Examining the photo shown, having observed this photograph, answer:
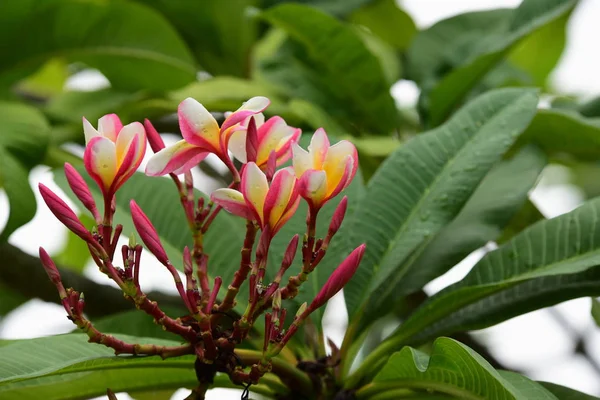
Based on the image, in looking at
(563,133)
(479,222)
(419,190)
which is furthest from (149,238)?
(563,133)

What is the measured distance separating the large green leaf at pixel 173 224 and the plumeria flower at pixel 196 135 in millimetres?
244

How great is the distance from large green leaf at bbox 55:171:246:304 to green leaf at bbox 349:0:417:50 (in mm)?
902

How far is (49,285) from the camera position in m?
1.41

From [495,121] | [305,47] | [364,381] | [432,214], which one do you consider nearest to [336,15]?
[305,47]

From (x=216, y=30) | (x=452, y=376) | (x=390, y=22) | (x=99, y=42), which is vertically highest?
(x=390, y=22)

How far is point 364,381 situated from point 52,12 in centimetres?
93

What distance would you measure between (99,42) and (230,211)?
37.9 inches

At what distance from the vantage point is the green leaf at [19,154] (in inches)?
44.1

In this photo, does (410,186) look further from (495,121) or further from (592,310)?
(592,310)

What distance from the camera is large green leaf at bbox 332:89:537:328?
3.15ft

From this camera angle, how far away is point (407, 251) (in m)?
0.94

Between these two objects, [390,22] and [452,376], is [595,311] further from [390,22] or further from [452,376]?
[390,22]

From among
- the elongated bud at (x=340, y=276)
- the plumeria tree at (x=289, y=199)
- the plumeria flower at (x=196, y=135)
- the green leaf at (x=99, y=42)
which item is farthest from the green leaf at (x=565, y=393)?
the green leaf at (x=99, y=42)

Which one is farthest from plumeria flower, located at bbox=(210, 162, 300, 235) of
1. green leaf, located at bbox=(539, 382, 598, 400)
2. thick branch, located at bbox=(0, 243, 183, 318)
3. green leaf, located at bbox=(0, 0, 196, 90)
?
green leaf, located at bbox=(0, 0, 196, 90)
